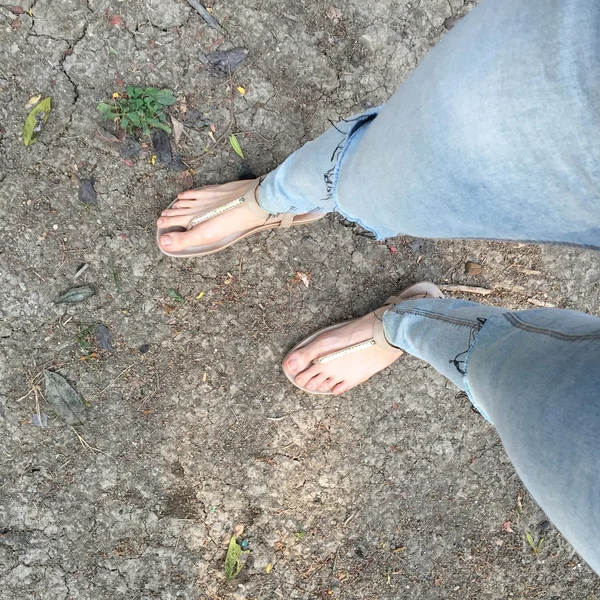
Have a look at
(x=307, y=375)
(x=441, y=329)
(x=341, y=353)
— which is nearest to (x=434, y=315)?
(x=441, y=329)

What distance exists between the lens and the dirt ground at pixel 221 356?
5.42ft

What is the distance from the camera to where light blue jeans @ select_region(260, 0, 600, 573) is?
2.29 feet

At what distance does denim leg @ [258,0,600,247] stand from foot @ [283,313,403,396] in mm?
776

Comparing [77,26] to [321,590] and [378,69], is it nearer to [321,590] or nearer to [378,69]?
[378,69]

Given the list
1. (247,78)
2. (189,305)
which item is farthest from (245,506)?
(247,78)

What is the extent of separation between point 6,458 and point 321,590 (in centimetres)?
121

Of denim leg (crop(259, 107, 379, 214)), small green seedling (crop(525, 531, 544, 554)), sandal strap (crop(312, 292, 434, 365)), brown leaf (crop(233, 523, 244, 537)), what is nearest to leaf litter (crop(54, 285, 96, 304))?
denim leg (crop(259, 107, 379, 214))

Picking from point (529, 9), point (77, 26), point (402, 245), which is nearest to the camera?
point (529, 9)

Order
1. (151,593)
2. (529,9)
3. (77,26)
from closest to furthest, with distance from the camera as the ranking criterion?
(529,9) → (77,26) → (151,593)

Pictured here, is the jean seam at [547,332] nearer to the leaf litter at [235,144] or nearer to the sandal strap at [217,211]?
the sandal strap at [217,211]

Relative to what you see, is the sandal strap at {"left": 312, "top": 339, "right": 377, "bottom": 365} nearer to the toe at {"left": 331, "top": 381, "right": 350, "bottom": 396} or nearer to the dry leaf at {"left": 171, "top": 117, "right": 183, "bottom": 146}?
the toe at {"left": 331, "top": 381, "right": 350, "bottom": 396}

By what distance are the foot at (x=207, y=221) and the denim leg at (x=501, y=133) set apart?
2.35ft

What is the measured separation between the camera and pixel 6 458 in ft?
5.47

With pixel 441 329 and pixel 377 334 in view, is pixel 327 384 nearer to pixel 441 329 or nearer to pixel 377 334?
pixel 377 334
